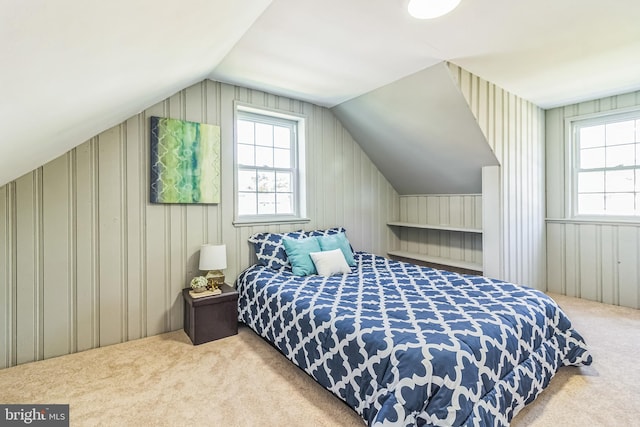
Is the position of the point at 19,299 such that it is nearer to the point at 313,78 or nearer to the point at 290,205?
the point at 290,205

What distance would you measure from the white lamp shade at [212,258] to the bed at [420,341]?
1.15 feet

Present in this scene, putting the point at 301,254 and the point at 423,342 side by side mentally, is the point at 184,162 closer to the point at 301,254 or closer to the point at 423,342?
the point at 301,254

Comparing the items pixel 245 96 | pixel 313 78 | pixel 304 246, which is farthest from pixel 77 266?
pixel 313 78

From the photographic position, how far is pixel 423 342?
5.06 feet

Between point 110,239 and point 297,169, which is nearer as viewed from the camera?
point 110,239

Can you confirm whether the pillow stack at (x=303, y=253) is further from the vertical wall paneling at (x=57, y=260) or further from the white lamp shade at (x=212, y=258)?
the vertical wall paneling at (x=57, y=260)

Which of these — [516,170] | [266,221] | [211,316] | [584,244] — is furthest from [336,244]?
[584,244]

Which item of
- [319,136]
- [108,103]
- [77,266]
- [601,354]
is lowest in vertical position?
[601,354]

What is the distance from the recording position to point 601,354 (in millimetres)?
2395

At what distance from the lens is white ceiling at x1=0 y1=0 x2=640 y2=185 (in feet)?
2.92

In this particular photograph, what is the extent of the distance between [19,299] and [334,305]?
88.9 inches

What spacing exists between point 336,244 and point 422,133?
5.00ft

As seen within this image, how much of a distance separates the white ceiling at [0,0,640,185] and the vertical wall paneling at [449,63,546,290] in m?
0.18

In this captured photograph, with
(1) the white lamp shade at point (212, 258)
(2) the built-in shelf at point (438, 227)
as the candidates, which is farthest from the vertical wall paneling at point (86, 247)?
(2) the built-in shelf at point (438, 227)
